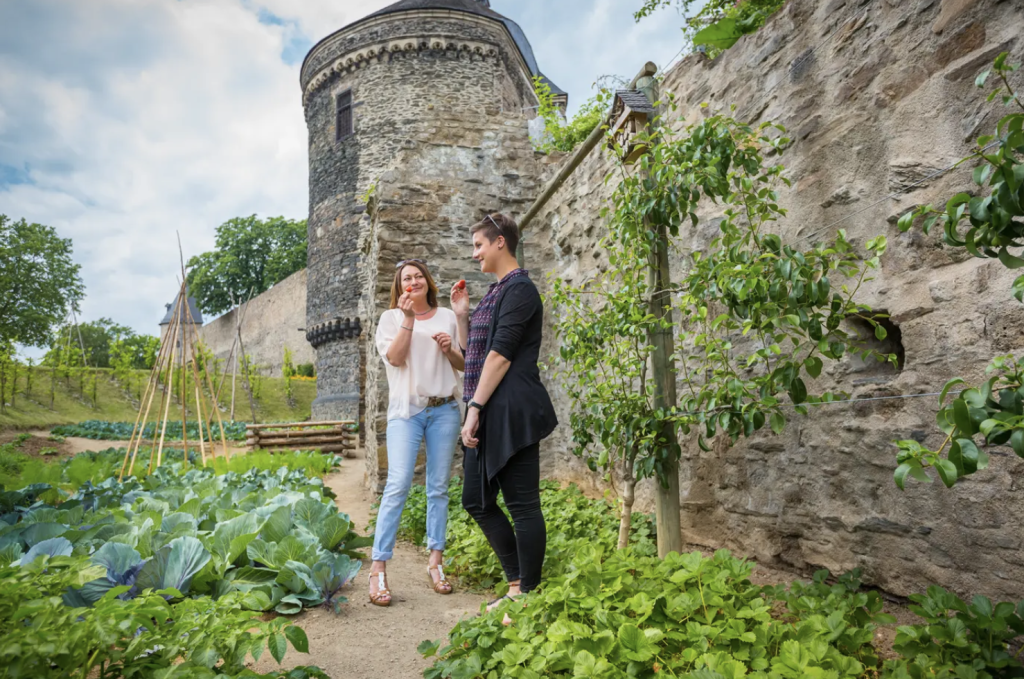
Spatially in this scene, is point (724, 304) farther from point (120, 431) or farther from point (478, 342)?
point (120, 431)

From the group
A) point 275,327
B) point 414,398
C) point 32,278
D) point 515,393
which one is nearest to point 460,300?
point 414,398

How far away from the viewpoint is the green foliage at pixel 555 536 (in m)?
3.28

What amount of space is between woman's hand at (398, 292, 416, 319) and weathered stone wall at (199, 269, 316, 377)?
86.8 ft

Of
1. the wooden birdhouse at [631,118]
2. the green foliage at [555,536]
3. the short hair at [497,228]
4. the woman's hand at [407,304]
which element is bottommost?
the green foliage at [555,536]

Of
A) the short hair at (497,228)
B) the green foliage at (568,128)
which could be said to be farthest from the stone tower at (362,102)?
the short hair at (497,228)

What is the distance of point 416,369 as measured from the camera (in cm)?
310

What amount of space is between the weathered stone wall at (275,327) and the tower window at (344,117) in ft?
30.7

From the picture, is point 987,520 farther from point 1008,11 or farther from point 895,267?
point 1008,11

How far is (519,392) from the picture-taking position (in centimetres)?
242

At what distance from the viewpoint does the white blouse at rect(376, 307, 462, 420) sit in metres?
3.10

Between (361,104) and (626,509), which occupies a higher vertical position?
(361,104)

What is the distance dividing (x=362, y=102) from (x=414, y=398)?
18638 mm

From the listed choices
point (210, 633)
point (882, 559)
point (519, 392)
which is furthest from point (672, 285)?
point (210, 633)

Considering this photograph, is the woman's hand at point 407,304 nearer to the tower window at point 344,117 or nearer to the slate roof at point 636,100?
the slate roof at point 636,100
